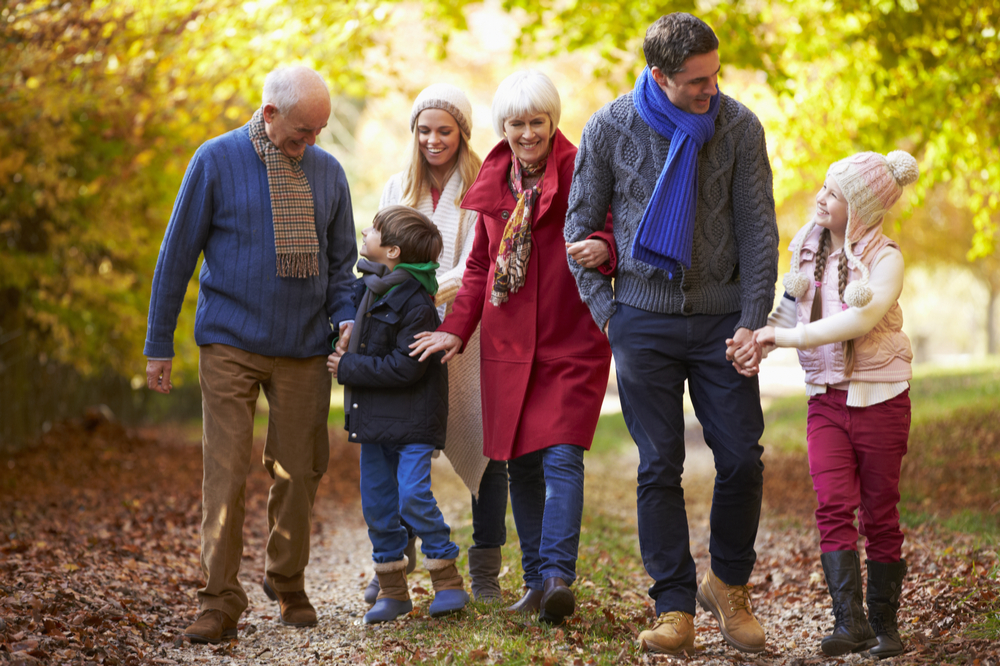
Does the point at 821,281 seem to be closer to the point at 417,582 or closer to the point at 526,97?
→ the point at 526,97

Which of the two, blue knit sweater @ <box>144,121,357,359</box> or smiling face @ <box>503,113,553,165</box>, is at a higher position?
smiling face @ <box>503,113,553,165</box>

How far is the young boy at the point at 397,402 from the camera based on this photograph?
13.6ft

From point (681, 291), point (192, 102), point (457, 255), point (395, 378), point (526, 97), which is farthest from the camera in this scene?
point (192, 102)

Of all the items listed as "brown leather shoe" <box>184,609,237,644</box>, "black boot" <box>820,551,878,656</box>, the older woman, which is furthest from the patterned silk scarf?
"brown leather shoe" <box>184,609,237,644</box>

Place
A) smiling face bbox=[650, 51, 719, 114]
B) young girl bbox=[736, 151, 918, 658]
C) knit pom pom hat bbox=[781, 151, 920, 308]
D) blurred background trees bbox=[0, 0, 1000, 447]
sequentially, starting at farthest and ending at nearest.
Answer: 1. blurred background trees bbox=[0, 0, 1000, 447]
2. knit pom pom hat bbox=[781, 151, 920, 308]
3. young girl bbox=[736, 151, 918, 658]
4. smiling face bbox=[650, 51, 719, 114]

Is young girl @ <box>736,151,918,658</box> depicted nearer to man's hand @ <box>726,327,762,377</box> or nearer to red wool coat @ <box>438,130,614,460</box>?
man's hand @ <box>726,327,762,377</box>

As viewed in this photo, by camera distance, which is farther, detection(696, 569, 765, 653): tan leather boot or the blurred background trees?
the blurred background trees

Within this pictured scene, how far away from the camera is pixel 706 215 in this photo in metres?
3.72

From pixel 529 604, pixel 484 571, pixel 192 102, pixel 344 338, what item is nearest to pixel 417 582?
pixel 484 571

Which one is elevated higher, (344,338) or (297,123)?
(297,123)

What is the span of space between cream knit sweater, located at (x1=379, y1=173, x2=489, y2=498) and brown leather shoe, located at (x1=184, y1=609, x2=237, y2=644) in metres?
1.23

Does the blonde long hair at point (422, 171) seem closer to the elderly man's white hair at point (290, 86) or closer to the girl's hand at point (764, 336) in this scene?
the elderly man's white hair at point (290, 86)

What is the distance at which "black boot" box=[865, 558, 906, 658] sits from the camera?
368 cm

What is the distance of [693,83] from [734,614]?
212 cm
